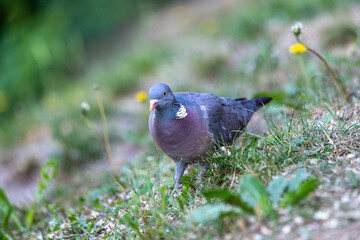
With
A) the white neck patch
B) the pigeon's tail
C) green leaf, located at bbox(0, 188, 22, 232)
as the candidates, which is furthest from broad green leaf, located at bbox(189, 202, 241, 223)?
green leaf, located at bbox(0, 188, 22, 232)

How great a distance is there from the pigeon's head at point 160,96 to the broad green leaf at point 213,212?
0.87 m

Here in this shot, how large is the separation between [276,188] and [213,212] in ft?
1.24

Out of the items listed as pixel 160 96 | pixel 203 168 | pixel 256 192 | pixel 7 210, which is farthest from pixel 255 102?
pixel 7 210

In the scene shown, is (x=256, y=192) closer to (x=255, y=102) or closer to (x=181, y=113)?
(x=181, y=113)

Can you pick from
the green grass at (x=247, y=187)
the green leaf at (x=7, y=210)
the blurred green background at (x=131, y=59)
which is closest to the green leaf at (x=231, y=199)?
the green grass at (x=247, y=187)

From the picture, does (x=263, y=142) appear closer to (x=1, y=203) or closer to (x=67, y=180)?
(x=1, y=203)

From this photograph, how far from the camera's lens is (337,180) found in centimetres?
208

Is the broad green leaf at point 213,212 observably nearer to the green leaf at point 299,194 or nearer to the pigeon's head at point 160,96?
A: the green leaf at point 299,194

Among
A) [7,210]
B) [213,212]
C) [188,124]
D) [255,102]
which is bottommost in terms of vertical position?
[7,210]

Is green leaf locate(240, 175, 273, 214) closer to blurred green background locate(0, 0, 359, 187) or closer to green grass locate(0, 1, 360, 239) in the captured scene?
green grass locate(0, 1, 360, 239)

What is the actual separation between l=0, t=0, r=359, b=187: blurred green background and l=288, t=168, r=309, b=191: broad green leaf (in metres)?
1.49

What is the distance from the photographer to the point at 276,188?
204cm

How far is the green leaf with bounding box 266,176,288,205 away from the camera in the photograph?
6.56 ft

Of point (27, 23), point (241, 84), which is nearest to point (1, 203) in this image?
point (241, 84)
